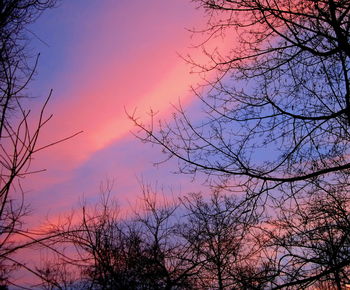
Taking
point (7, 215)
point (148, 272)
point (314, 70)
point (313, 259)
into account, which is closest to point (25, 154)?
point (7, 215)

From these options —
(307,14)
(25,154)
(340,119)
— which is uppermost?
(307,14)

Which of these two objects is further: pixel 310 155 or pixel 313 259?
pixel 310 155

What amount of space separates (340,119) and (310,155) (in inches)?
21.6

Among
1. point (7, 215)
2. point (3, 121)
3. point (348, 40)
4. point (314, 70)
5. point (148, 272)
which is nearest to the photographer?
point (3, 121)

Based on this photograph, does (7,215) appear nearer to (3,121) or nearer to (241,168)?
(3,121)

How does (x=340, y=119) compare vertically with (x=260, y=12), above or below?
below

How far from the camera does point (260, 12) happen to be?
4.96 metres

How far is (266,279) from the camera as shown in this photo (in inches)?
176

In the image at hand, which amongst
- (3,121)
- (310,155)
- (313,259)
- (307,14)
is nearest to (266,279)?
(313,259)

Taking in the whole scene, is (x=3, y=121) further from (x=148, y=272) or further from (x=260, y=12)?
(x=148, y=272)

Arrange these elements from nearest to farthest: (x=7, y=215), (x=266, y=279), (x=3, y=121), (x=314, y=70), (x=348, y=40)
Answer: (x=3, y=121)
(x=7, y=215)
(x=266, y=279)
(x=348, y=40)
(x=314, y=70)

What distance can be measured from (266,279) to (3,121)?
3293 mm

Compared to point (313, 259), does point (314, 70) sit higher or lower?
higher

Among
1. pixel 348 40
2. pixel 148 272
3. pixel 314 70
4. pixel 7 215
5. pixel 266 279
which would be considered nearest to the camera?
pixel 7 215
